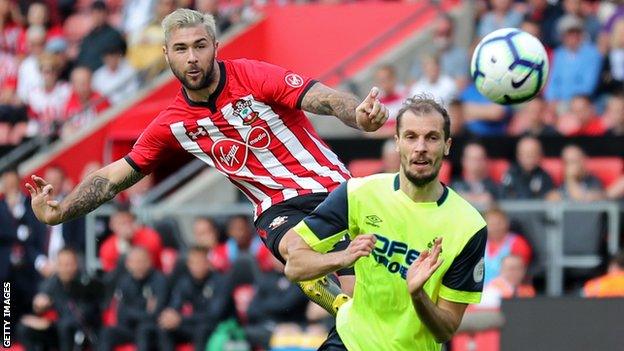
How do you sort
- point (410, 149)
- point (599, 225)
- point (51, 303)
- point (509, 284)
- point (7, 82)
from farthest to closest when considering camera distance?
1. point (7, 82)
2. point (51, 303)
3. point (599, 225)
4. point (509, 284)
5. point (410, 149)

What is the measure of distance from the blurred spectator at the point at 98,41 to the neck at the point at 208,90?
33.8ft

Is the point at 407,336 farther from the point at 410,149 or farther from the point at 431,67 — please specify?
the point at 431,67

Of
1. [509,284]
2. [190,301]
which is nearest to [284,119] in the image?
[509,284]

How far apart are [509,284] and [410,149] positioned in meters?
5.94

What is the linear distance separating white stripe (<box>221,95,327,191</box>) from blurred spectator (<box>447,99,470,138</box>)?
6043 mm

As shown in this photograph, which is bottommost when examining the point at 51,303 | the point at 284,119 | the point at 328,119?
the point at 51,303

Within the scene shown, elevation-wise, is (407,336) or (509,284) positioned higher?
(407,336)

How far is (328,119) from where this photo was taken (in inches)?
656

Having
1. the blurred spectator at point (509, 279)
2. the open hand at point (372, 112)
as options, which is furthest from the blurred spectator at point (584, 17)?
the open hand at point (372, 112)

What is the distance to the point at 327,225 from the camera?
22.5 feet

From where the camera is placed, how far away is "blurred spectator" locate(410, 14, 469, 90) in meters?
15.7

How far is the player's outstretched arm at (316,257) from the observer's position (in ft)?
21.0

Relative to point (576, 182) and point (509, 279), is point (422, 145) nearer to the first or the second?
point (509, 279)

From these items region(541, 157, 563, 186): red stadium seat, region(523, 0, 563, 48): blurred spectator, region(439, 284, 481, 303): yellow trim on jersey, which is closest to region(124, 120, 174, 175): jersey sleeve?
region(439, 284, 481, 303): yellow trim on jersey
